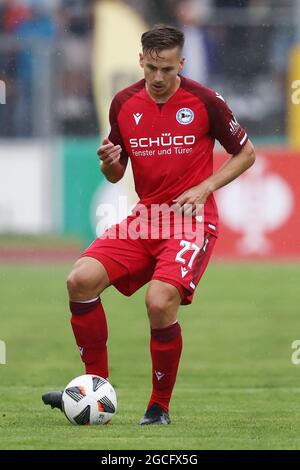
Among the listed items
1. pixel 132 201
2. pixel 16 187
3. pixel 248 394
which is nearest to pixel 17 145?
pixel 16 187

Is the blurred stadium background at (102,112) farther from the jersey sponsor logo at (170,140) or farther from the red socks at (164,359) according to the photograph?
the red socks at (164,359)

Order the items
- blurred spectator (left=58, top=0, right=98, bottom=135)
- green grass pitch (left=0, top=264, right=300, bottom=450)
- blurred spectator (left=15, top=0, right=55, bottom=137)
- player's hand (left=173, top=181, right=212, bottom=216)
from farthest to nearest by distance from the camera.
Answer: blurred spectator (left=58, top=0, right=98, bottom=135) < blurred spectator (left=15, top=0, right=55, bottom=137) < player's hand (left=173, top=181, right=212, bottom=216) < green grass pitch (left=0, top=264, right=300, bottom=450)

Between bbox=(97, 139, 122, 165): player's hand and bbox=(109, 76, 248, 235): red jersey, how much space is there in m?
0.21

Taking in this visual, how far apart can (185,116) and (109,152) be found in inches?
20.6

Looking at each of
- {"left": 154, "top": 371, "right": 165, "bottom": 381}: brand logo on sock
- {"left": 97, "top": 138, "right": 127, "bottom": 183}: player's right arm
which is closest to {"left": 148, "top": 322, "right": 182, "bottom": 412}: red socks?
{"left": 154, "top": 371, "right": 165, "bottom": 381}: brand logo on sock

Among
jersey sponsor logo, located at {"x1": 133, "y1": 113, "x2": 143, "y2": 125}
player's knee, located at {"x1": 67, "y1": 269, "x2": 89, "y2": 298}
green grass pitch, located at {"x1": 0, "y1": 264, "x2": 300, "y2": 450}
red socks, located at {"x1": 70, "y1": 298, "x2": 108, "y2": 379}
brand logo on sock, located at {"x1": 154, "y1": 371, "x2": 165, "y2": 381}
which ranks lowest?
green grass pitch, located at {"x1": 0, "y1": 264, "x2": 300, "y2": 450}

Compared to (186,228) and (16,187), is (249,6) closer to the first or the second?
(16,187)

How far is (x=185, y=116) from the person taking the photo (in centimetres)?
739

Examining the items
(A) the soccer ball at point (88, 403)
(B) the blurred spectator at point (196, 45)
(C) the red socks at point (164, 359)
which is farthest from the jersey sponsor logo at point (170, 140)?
(B) the blurred spectator at point (196, 45)

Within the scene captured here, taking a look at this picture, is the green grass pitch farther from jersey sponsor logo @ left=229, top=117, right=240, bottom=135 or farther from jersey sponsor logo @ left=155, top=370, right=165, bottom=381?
jersey sponsor logo @ left=229, top=117, right=240, bottom=135

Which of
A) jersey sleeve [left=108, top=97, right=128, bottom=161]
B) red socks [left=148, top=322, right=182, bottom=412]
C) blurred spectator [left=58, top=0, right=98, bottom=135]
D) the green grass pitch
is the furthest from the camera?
blurred spectator [left=58, top=0, right=98, bottom=135]

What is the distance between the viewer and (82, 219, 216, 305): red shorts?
7051 millimetres

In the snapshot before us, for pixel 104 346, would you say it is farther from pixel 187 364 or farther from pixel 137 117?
pixel 187 364

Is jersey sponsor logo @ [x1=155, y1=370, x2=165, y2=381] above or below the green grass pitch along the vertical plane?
above
